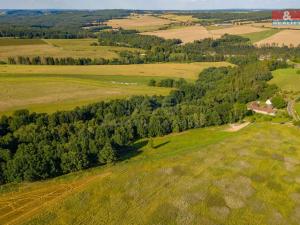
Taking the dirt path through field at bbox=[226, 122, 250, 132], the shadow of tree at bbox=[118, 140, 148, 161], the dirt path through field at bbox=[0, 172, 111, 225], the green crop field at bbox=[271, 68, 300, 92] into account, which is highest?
the green crop field at bbox=[271, 68, 300, 92]

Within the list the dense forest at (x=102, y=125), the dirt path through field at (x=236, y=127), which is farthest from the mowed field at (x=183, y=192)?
the dirt path through field at (x=236, y=127)

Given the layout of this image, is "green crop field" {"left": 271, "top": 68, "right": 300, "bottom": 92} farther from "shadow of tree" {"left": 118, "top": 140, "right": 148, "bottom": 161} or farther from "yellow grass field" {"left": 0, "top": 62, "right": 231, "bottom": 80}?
"shadow of tree" {"left": 118, "top": 140, "right": 148, "bottom": 161}

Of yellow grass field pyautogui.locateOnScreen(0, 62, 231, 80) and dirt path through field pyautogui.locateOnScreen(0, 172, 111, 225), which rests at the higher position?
yellow grass field pyautogui.locateOnScreen(0, 62, 231, 80)

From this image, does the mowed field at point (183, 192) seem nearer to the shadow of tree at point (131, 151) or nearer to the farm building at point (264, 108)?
the shadow of tree at point (131, 151)

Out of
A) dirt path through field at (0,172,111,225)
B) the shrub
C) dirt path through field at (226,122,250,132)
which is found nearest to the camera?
dirt path through field at (0,172,111,225)

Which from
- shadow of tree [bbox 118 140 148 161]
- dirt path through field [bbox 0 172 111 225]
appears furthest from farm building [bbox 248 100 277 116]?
dirt path through field [bbox 0 172 111 225]
